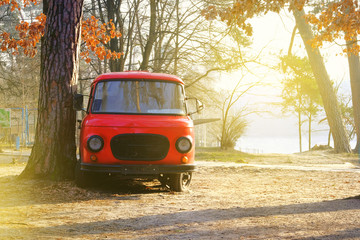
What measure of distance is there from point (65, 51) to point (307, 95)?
38.1 meters

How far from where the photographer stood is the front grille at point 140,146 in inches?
321

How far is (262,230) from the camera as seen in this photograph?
5.44m

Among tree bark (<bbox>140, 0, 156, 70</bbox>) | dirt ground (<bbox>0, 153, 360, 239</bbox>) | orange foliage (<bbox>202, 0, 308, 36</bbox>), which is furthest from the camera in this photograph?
tree bark (<bbox>140, 0, 156, 70</bbox>)

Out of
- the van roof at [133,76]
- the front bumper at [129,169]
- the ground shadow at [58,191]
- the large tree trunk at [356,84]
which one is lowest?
the ground shadow at [58,191]

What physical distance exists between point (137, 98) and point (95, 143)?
137cm

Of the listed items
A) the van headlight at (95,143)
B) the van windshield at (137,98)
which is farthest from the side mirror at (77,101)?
the van headlight at (95,143)

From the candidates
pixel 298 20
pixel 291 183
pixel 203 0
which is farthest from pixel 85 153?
pixel 298 20

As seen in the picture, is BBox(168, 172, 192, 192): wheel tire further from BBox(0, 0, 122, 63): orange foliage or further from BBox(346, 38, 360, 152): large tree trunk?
BBox(346, 38, 360, 152): large tree trunk

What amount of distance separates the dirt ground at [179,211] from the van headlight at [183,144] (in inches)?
34.0

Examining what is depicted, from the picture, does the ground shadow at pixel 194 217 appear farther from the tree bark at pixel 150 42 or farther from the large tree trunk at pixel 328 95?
the large tree trunk at pixel 328 95

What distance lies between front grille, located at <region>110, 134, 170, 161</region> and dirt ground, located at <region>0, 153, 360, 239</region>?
75cm

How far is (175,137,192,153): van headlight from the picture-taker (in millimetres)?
8320

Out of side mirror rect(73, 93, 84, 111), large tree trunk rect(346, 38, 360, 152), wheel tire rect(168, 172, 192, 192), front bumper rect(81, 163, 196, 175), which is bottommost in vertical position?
wheel tire rect(168, 172, 192, 192)

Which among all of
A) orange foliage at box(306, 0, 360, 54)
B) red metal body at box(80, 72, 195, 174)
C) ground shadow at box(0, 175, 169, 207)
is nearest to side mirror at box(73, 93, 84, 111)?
red metal body at box(80, 72, 195, 174)
